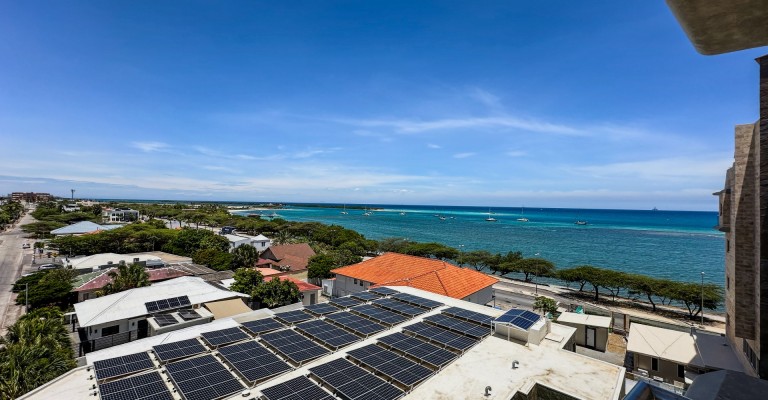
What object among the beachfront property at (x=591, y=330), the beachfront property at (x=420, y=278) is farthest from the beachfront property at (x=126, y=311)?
the beachfront property at (x=591, y=330)

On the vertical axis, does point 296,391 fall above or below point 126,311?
above

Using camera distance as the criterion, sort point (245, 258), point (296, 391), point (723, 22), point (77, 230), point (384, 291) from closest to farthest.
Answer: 1. point (723, 22)
2. point (296, 391)
3. point (384, 291)
4. point (245, 258)
5. point (77, 230)

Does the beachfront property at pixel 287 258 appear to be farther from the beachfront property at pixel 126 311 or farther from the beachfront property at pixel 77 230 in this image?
the beachfront property at pixel 77 230

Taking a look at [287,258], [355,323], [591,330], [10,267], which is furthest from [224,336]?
[10,267]

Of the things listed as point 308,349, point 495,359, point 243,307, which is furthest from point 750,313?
point 243,307

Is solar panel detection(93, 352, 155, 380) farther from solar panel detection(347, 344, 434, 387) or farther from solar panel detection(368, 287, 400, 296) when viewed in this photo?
solar panel detection(368, 287, 400, 296)

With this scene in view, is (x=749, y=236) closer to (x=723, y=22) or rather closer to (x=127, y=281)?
(x=723, y=22)
